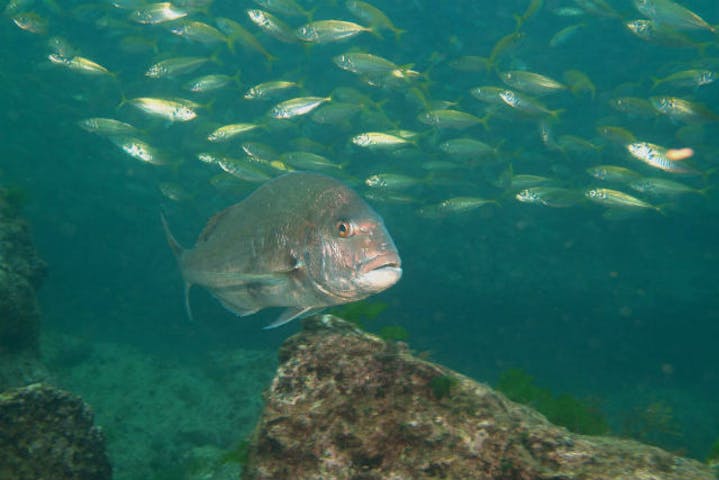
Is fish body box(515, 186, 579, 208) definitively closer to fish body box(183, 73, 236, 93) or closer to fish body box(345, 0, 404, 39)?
fish body box(345, 0, 404, 39)

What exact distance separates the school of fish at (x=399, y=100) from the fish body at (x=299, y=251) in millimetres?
6843

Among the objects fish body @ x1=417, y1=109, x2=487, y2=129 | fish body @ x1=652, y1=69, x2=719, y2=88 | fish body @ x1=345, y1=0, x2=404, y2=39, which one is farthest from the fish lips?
fish body @ x1=652, y1=69, x2=719, y2=88

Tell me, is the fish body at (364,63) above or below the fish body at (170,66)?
above

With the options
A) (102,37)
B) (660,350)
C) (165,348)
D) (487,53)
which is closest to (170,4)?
(102,37)

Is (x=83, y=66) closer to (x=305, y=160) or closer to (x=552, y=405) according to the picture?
(x=305, y=160)

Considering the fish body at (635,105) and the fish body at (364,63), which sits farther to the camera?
the fish body at (364,63)

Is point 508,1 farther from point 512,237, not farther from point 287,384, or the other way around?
point 287,384

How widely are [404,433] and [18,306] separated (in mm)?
5132

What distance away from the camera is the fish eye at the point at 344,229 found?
2.51 meters

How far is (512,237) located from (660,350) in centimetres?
666

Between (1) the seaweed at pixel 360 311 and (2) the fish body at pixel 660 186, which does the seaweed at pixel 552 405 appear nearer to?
(1) the seaweed at pixel 360 311

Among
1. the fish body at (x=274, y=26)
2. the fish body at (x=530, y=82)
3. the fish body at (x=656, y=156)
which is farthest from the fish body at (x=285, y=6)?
the fish body at (x=656, y=156)

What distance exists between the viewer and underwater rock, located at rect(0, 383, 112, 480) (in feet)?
7.66

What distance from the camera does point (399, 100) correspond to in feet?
50.4
